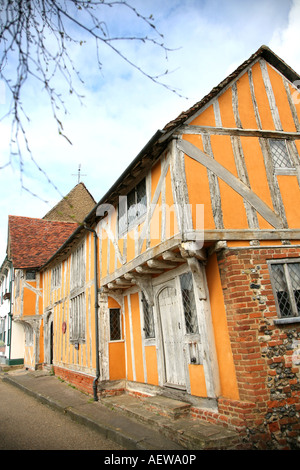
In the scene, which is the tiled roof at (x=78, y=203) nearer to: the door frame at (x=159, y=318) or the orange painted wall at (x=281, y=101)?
the door frame at (x=159, y=318)

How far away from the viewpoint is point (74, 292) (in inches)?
454

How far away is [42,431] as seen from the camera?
6289mm

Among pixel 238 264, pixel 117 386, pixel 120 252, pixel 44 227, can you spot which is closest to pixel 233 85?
pixel 238 264

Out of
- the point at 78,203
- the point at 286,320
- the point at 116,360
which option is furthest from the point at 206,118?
the point at 78,203

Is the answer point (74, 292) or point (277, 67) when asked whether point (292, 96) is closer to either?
point (277, 67)

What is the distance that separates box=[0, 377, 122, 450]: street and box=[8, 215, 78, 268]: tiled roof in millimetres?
8884

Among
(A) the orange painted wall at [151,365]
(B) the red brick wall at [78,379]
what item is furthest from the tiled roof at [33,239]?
(A) the orange painted wall at [151,365]

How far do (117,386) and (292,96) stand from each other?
8230 millimetres

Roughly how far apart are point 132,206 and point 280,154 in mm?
3348

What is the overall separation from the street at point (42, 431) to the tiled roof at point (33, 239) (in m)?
8.88

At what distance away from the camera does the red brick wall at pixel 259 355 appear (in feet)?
15.3

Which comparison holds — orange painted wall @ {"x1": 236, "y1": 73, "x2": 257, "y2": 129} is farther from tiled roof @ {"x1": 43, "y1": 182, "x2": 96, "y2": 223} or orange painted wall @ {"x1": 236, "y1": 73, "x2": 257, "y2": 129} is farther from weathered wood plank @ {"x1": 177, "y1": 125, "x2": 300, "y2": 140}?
tiled roof @ {"x1": 43, "y1": 182, "x2": 96, "y2": 223}

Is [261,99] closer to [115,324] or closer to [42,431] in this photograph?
[115,324]

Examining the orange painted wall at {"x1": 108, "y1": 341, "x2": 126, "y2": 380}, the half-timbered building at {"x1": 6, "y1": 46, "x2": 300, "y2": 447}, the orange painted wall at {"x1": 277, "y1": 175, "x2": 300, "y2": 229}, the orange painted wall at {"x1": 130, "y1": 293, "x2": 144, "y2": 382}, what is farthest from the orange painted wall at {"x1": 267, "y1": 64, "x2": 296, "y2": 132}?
the orange painted wall at {"x1": 108, "y1": 341, "x2": 126, "y2": 380}
